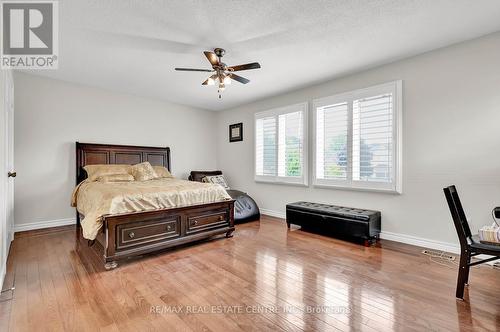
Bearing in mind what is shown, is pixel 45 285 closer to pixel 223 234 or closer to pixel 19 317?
pixel 19 317

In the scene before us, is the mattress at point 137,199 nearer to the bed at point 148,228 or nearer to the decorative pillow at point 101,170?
the bed at point 148,228

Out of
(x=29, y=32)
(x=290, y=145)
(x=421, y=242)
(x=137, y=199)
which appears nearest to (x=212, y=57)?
(x=137, y=199)

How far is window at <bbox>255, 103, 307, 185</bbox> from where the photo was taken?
Result: 4.64 m

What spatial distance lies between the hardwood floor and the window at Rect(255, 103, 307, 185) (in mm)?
1915

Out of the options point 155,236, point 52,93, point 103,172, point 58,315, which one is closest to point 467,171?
point 155,236

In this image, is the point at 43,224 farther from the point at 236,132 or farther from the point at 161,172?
the point at 236,132

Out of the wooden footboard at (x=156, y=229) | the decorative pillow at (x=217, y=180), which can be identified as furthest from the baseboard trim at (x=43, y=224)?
the decorative pillow at (x=217, y=180)

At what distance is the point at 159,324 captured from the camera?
1718 millimetres

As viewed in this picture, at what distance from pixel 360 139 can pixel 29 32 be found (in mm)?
4500

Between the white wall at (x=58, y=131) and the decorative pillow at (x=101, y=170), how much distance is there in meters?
0.52

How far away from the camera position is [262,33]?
2.75 meters

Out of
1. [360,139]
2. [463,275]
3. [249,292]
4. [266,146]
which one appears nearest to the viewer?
[463,275]

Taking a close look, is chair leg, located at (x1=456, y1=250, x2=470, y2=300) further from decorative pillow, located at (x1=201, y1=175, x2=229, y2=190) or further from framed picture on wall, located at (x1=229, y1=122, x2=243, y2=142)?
framed picture on wall, located at (x1=229, y1=122, x2=243, y2=142)

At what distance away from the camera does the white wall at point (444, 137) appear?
2770 mm
